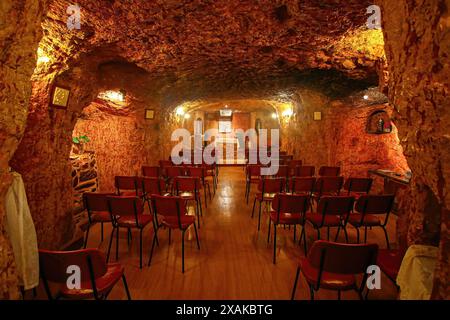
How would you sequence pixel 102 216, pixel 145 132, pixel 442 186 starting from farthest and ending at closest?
pixel 145 132 → pixel 102 216 → pixel 442 186

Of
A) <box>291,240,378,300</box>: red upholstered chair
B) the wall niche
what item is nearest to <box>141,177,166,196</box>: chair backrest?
<box>291,240,378,300</box>: red upholstered chair

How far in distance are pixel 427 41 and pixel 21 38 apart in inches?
102

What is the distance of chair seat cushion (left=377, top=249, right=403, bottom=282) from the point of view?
6.34ft

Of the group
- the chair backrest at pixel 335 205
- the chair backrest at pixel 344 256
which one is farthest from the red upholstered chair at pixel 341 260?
the chair backrest at pixel 335 205

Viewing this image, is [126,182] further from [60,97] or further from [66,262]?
[66,262]

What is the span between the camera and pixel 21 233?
1747mm

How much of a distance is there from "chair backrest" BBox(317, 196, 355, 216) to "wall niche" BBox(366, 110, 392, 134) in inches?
162

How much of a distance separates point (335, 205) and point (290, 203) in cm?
55

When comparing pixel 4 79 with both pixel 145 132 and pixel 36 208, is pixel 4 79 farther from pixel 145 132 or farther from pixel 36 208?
pixel 145 132

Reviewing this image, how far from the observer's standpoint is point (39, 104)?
276cm

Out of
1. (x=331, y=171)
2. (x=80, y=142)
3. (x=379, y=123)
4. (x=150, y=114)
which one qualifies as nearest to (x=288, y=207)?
(x=331, y=171)

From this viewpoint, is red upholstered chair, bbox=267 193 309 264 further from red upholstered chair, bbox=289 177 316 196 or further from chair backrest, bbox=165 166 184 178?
chair backrest, bbox=165 166 184 178
